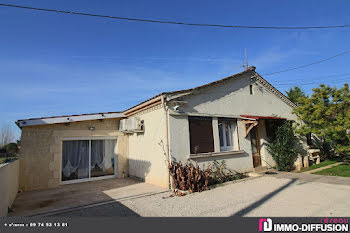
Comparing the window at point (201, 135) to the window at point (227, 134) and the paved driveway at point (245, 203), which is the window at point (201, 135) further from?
the paved driveway at point (245, 203)

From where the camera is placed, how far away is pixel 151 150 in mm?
9102

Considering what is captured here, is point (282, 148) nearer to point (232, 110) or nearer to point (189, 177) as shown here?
point (232, 110)

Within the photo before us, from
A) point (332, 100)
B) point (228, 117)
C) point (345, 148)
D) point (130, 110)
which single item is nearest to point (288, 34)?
point (332, 100)

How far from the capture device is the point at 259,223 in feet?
14.4

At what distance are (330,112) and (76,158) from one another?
13990mm

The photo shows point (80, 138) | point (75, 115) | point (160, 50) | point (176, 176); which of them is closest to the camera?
point (176, 176)

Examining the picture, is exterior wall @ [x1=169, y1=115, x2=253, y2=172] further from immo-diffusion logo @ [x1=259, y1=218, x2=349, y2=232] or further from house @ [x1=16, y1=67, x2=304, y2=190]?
immo-diffusion logo @ [x1=259, y1=218, x2=349, y2=232]

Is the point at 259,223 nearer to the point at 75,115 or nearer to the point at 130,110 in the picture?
the point at 130,110

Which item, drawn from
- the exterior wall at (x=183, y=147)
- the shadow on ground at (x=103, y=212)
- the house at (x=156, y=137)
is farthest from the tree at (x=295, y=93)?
the shadow on ground at (x=103, y=212)

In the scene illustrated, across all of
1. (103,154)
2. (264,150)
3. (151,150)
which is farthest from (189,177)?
(264,150)

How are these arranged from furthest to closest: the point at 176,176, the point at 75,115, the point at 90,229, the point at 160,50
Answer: the point at 160,50 → the point at 75,115 → the point at 176,176 → the point at 90,229

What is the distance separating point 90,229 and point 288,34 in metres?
12.7

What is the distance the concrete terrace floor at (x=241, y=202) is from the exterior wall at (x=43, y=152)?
1189 mm

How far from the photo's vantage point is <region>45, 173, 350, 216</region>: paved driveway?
16.8 ft
